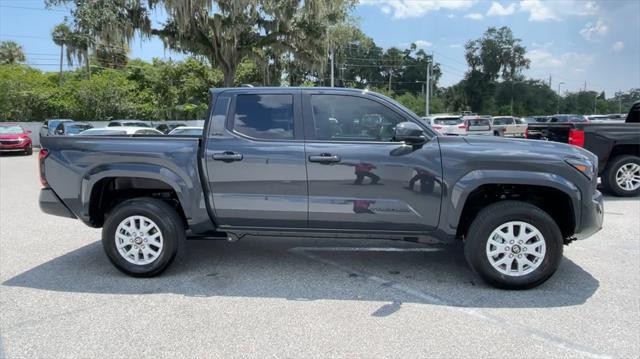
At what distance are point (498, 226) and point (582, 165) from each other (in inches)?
37.2

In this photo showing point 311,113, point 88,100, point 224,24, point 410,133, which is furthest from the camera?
point 88,100

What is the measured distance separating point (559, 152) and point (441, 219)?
1224 mm

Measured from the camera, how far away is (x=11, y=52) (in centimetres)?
6200

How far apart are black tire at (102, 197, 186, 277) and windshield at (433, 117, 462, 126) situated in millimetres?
22956

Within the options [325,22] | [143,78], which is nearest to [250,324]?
[325,22]

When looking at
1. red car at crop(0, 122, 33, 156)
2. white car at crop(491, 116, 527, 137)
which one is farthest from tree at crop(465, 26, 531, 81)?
red car at crop(0, 122, 33, 156)

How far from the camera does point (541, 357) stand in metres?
3.05

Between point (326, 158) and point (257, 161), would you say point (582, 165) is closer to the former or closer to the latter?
point (326, 158)

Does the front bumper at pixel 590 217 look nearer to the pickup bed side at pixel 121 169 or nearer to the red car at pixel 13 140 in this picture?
the pickup bed side at pixel 121 169

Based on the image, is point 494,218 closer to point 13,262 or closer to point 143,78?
point 13,262

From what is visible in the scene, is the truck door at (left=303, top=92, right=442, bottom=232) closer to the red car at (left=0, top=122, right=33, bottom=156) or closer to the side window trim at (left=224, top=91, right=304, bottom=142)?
the side window trim at (left=224, top=91, right=304, bottom=142)

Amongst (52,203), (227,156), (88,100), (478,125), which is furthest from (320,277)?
(88,100)

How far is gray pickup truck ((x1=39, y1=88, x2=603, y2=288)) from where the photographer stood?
4121 millimetres

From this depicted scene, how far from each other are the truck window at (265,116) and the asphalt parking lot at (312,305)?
4.69 ft
